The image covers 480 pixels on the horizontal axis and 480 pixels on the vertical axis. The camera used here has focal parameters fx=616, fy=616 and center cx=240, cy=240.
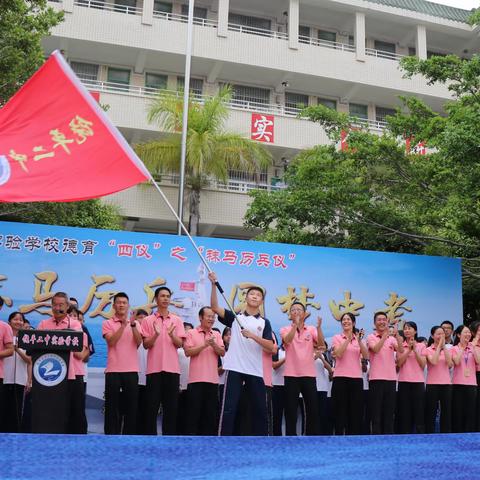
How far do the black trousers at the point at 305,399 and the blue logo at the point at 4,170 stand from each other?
3.30 metres

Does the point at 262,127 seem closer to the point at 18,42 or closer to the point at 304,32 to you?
the point at 304,32

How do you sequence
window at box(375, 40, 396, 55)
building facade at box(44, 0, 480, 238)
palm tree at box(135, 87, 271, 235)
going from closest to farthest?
palm tree at box(135, 87, 271, 235) → building facade at box(44, 0, 480, 238) → window at box(375, 40, 396, 55)

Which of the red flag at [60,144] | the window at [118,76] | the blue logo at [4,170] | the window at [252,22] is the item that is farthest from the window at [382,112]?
the blue logo at [4,170]

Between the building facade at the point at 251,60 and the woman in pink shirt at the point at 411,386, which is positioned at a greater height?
the building facade at the point at 251,60

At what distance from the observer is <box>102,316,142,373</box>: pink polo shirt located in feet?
18.2

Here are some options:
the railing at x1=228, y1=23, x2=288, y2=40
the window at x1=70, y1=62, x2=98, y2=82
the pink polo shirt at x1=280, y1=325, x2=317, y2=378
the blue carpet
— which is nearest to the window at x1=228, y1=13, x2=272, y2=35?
the railing at x1=228, y1=23, x2=288, y2=40

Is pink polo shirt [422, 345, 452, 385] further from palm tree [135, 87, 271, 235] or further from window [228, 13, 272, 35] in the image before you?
window [228, 13, 272, 35]

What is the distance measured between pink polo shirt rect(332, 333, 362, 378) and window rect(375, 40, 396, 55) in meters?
14.6

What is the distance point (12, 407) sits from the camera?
6000 millimetres

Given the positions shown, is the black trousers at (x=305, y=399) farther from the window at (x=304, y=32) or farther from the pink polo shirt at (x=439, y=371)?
the window at (x=304, y=32)

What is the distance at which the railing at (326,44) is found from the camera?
17.6 meters

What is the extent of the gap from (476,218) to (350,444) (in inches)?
247

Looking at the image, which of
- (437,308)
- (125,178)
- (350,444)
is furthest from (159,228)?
(350,444)

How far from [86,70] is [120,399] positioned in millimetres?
12319
